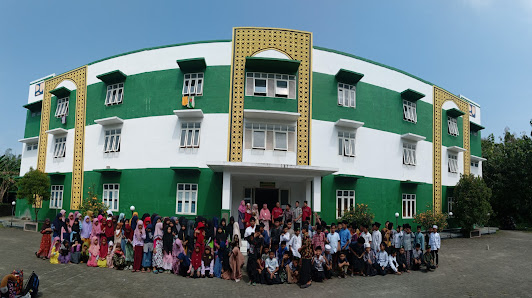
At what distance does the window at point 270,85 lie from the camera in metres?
14.2

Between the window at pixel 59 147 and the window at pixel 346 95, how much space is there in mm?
14799

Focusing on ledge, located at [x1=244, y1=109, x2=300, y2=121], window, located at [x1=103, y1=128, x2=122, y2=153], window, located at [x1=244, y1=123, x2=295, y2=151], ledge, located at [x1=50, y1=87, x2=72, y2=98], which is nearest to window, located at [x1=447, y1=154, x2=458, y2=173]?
window, located at [x1=244, y1=123, x2=295, y2=151]

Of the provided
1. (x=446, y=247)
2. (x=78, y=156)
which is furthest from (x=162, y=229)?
(x=446, y=247)

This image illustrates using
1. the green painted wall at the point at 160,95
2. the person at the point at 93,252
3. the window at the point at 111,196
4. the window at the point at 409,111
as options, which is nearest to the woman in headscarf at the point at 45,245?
the person at the point at 93,252

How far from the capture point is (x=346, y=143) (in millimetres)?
15195

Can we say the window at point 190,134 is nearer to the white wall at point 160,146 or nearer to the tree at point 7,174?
the white wall at point 160,146

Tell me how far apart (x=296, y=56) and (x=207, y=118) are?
4921mm

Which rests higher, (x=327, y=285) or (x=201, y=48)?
(x=201, y=48)

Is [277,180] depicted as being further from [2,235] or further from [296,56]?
[2,235]

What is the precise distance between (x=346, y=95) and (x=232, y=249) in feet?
33.0

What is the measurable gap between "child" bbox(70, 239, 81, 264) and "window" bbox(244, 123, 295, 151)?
7060mm

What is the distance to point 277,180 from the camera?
14.3m

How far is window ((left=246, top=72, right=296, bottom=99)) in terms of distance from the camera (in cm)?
1425

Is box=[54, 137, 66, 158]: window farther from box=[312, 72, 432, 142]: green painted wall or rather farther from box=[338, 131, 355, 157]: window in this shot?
box=[338, 131, 355, 157]: window
